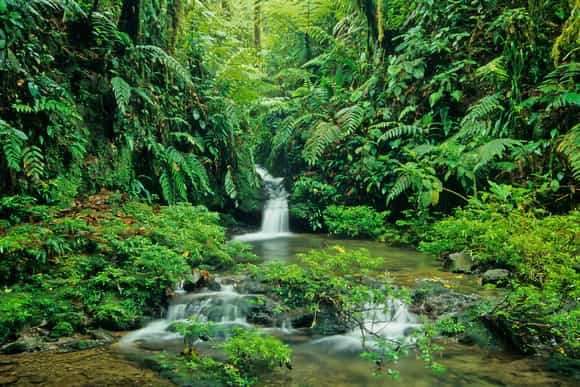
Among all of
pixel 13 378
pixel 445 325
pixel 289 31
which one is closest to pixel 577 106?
pixel 445 325

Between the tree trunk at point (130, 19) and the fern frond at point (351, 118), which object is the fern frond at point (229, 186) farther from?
Answer: the tree trunk at point (130, 19)

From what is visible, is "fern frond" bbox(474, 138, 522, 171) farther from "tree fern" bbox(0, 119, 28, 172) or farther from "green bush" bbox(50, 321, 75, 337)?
"tree fern" bbox(0, 119, 28, 172)

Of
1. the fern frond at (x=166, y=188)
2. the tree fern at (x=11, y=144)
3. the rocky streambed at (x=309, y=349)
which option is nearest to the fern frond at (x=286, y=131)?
the fern frond at (x=166, y=188)

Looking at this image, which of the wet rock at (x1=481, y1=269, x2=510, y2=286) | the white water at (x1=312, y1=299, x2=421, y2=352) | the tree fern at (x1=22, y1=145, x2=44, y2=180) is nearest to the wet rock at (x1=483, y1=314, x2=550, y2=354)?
the white water at (x1=312, y1=299, x2=421, y2=352)

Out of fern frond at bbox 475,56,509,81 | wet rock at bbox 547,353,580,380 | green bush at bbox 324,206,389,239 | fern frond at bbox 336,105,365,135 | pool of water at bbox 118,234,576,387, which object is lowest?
pool of water at bbox 118,234,576,387

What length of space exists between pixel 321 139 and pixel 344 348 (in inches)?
197

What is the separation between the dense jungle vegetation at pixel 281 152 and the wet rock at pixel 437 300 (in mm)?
442

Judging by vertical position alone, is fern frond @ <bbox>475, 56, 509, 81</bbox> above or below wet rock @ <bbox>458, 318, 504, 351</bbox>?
above

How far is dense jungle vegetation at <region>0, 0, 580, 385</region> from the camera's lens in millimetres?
3199

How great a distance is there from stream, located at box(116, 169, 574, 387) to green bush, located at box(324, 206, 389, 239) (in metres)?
1.87

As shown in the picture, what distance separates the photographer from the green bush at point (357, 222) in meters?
6.97

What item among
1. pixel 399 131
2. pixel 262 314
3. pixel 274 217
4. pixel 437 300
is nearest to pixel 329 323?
pixel 262 314

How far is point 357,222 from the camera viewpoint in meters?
7.13

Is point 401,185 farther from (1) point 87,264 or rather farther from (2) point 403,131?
(1) point 87,264
